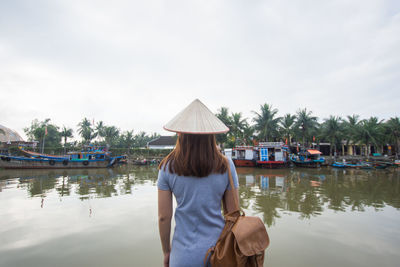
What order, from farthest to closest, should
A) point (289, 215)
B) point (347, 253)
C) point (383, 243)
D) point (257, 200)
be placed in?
point (257, 200) < point (289, 215) < point (383, 243) < point (347, 253)

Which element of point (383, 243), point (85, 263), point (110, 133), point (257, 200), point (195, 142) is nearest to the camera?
point (195, 142)

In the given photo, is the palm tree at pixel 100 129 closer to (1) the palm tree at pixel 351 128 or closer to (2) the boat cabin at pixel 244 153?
(2) the boat cabin at pixel 244 153

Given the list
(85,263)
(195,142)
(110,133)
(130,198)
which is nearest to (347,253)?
(195,142)

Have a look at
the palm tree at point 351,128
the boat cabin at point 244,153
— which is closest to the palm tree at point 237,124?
the boat cabin at point 244,153

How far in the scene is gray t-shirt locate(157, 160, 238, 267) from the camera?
1274 mm

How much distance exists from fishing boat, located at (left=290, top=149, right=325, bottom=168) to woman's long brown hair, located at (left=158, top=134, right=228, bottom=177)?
2608 cm

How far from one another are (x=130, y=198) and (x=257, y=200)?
5289mm

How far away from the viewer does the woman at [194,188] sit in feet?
4.11

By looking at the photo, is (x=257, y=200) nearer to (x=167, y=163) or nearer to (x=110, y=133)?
(x=167, y=163)

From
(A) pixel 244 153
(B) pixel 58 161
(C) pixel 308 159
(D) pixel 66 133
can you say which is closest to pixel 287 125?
(C) pixel 308 159

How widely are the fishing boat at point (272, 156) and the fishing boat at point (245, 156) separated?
0.83 m

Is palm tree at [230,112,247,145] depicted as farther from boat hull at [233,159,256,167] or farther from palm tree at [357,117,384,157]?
palm tree at [357,117,384,157]

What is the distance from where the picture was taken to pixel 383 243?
14.3 ft

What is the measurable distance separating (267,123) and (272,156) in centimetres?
884
